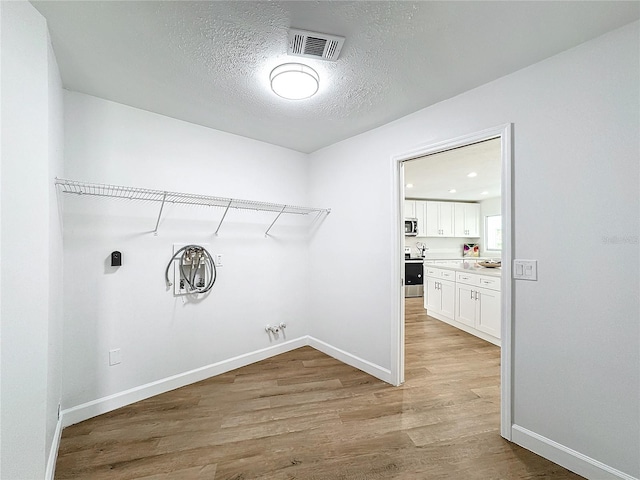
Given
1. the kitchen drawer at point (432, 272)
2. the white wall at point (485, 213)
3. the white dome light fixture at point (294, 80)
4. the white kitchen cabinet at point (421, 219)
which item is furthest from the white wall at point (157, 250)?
the white wall at point (485, 213)

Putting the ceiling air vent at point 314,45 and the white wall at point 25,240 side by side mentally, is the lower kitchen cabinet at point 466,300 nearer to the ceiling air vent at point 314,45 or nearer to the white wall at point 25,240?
the ceiling air vent at point 314,45

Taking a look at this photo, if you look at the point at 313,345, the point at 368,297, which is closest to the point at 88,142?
the point at 368,297

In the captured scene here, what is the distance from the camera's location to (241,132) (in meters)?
2.75

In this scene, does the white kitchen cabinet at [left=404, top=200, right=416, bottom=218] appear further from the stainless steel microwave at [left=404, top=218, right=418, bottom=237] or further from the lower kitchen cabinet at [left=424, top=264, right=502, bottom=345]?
the lower kitchen cabinet at [left=424, top=264, right=502, bottom=345]

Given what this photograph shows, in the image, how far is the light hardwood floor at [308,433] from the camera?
1.54 metres

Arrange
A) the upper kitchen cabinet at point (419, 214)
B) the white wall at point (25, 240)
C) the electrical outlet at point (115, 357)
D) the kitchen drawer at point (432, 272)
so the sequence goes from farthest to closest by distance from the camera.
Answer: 1. the upper kitchen cabinet at point (419, 214)
2. the kitchen drawer at point (432, 272)
3. the electrical outlet at point (115, 357)
4. the white wall at point (25, 240)

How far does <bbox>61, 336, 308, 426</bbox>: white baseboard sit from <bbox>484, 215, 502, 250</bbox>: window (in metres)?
6.28

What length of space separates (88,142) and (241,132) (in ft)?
4.09

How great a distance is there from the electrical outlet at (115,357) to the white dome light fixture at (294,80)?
7.55ft

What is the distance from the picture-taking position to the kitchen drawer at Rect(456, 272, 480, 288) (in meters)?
3.80

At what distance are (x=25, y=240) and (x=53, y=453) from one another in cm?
127

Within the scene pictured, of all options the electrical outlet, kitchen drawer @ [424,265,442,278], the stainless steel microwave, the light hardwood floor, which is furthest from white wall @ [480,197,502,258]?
the electrical outlet

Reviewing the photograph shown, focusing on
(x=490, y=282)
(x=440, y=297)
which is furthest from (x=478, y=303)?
(x=440, y=297)

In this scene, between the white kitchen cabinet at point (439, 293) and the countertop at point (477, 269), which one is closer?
the countertop at point (477, 269)
